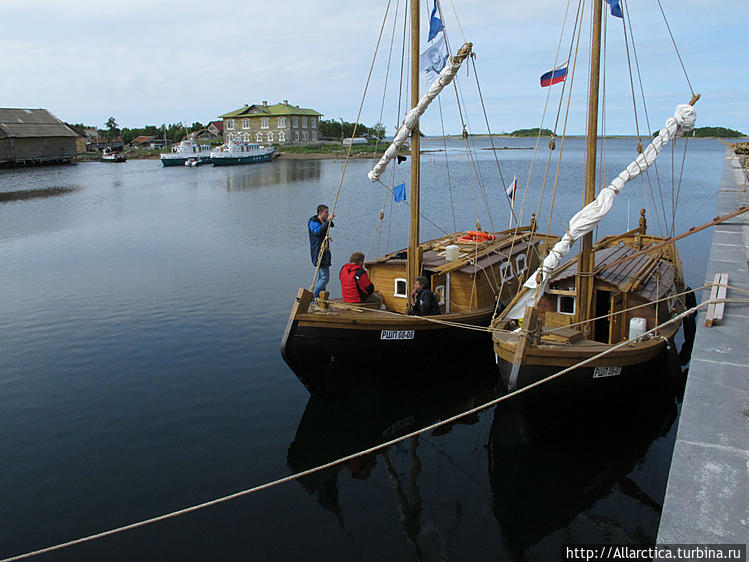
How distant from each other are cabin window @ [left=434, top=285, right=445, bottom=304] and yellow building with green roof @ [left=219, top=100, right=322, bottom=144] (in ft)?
409

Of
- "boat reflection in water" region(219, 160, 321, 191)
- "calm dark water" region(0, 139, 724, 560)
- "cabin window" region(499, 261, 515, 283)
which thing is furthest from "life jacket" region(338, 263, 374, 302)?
"boat reflection in water" region(219, 160, 321, 191)

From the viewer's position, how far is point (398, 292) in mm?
15594

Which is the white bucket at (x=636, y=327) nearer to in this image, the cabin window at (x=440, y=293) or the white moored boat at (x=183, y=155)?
the cabin window at (x=440, y=293)

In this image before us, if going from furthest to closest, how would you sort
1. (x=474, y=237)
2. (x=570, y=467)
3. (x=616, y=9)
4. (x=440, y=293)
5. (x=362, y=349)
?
(x=474, y=237), (x=440, y=293), (x=362, y=349), (x=616, y=9), (x=570, y=467)

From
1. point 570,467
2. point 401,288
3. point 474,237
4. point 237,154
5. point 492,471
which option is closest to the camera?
point 570,467

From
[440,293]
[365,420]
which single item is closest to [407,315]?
[440,293]

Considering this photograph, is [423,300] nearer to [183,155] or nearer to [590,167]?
[590,167]

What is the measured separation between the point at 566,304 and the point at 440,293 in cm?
340

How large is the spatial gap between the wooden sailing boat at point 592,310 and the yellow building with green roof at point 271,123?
12694cm

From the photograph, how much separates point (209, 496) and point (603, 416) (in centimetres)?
791

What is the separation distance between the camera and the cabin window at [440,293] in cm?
1516

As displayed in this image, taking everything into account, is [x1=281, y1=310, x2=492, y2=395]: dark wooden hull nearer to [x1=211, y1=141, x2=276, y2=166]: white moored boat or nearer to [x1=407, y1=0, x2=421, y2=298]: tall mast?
[x1=407, y1=0, x2=421, y2=298]: tall mast

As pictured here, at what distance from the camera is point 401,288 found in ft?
51.0

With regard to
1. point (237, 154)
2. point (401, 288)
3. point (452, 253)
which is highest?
point (237, 154)
